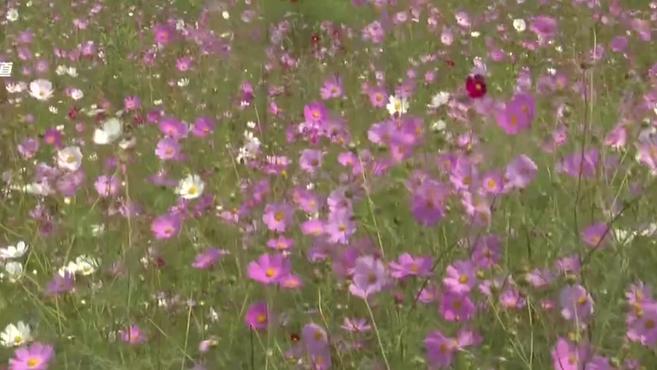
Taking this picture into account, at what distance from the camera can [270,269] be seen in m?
1.79

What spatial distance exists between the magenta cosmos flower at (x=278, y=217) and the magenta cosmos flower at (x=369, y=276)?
1.29 ft

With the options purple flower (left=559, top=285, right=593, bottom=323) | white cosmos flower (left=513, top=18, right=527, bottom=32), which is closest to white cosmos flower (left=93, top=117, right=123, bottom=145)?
purple flower (left=559, top=285, right=593, bottom=323)

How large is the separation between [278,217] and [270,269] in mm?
339

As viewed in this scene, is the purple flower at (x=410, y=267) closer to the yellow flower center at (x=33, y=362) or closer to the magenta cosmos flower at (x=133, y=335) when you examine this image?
the magenta cosmos flower at (x=133, y=335)

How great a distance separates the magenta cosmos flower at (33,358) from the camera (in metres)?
1.83

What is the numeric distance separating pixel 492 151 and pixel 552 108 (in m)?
0.78

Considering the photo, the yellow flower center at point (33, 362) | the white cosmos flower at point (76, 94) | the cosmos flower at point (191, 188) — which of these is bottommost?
the white cosmos flower at point (76, 94)

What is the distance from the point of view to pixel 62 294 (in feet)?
7.29

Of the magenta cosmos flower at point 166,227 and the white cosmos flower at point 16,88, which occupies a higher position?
the magenta cosmos flower at point 166,227

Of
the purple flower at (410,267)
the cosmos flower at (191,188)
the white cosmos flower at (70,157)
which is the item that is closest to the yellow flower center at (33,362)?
the purple flower at (410,267)

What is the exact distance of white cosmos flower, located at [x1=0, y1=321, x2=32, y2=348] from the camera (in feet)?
6.63

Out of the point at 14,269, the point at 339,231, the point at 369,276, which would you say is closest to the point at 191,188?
the point at 14,269

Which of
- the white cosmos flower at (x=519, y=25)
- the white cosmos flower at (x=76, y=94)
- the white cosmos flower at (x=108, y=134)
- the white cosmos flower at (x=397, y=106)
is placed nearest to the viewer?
the white cosmos flower at (x=108, y=134)

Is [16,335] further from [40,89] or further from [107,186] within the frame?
[40,89]
